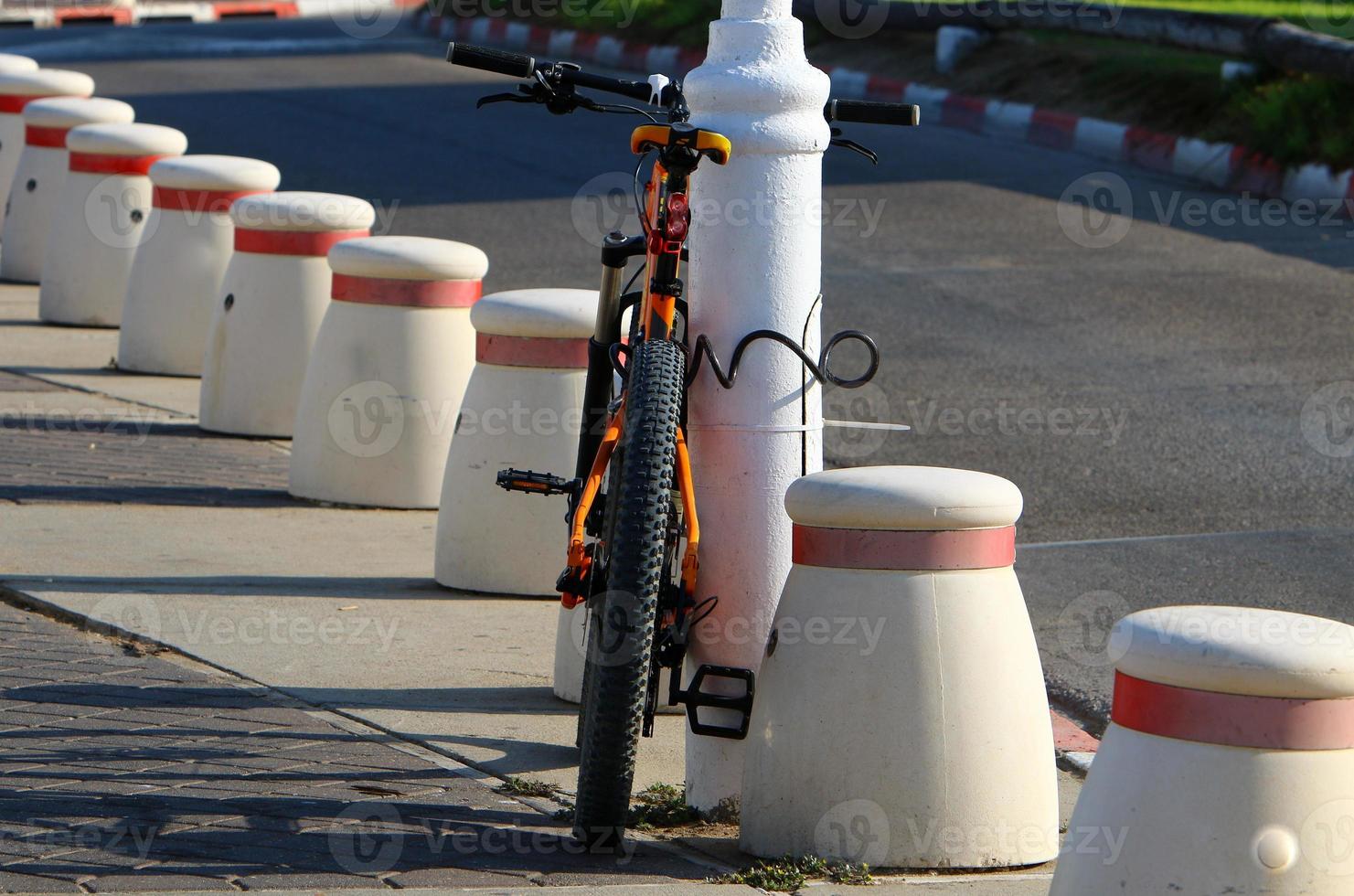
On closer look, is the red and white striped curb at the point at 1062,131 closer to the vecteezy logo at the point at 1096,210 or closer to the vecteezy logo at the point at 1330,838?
the vecteezy logo at the point at 1096,210

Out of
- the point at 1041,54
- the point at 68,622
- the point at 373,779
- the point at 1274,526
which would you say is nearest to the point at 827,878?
the point at 373,779

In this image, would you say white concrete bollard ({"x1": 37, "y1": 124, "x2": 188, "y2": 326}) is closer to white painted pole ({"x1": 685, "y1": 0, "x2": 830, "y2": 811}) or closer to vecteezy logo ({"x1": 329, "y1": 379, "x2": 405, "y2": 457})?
vecteezy logo ({"x1": 329, "y1": 379, "x2": 405, "y2": 457})

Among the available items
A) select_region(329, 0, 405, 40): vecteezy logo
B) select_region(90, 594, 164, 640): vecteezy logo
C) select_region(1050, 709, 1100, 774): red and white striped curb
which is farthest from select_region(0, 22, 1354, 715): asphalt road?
select_region(329, 0, 405, 40): vecteezy logo

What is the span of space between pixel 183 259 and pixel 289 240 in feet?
3.99

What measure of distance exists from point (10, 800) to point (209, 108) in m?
13.8

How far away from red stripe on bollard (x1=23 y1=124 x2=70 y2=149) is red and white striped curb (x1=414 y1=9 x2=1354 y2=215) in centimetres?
671

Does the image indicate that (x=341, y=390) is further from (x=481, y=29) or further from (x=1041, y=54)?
(x=481, y=29)

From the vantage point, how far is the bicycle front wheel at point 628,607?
3893 mm

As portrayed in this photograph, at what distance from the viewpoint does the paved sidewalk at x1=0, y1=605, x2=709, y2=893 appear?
3896mm

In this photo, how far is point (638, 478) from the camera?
3910 mm

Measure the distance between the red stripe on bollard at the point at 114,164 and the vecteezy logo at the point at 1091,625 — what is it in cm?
553

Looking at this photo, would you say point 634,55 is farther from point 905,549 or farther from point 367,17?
point 905,549

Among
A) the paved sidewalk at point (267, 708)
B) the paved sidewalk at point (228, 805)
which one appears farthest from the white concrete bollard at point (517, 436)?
the paved sidewalk at point (228, 805)

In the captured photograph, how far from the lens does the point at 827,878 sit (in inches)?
155
